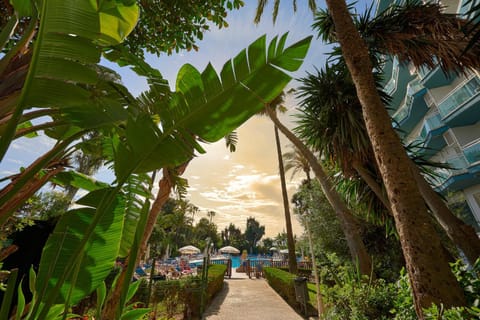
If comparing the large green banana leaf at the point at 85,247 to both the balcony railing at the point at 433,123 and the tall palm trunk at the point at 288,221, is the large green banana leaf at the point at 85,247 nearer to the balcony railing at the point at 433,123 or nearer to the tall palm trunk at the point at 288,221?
the tall palm trunk at the point at 288,221

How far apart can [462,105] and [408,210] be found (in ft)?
54.2

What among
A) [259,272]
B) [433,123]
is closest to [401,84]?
[433,123]

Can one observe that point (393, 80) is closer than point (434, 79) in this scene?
No

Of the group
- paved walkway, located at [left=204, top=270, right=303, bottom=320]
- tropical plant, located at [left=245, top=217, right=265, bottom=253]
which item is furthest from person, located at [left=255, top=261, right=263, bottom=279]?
tropical plant, located at [left=245, top=217, right=265, bottom=253]

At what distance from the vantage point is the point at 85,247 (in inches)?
57.4

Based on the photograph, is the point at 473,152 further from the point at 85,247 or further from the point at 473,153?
the point at 85,247

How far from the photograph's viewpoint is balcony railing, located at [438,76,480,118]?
12148mm

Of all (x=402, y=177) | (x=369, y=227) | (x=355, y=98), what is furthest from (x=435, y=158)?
(x=402, y=177)

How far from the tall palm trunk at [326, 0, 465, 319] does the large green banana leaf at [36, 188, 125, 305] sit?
10.3 feet

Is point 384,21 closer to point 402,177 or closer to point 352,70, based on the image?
point 352,70

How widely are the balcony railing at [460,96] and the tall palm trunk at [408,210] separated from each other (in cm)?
1448

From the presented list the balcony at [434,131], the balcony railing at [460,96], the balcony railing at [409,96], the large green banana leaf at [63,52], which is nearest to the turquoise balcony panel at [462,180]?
the balcony at [434,131]

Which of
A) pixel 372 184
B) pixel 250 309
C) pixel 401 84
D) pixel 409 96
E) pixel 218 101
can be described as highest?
pixel 401 84

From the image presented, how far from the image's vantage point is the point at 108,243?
59.0 inches
